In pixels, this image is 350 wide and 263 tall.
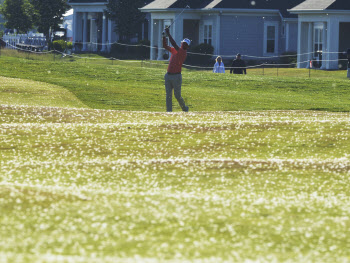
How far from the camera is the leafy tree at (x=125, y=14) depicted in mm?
61688

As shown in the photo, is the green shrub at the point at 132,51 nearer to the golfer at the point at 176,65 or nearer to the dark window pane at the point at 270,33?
the dark window pane at the point at 270,33

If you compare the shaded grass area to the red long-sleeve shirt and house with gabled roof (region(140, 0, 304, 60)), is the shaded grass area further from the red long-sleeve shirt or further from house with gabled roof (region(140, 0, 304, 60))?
house with gabled roof (region(140, 0, 304, 60))

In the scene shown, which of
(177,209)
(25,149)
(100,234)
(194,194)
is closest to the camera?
(100,234)

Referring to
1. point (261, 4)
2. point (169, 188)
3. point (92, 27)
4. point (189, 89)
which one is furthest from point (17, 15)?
point (169, 188)

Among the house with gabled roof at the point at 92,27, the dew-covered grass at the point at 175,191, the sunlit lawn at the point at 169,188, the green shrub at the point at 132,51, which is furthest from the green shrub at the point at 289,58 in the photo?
the dew-covered grass at the point at 175,191

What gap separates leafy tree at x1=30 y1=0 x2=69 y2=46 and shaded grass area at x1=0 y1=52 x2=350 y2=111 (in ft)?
99.1

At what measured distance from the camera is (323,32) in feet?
155

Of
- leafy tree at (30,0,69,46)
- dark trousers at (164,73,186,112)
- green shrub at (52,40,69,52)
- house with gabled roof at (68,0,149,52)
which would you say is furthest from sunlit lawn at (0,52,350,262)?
leafy tree at (30,0,69,46)

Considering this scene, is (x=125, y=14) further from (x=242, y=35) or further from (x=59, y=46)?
(x=242, y=35)

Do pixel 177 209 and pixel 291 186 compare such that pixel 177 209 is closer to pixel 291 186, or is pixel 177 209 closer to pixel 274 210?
pixel 274 210

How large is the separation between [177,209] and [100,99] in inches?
687

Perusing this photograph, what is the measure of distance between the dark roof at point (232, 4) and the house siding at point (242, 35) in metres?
0.78

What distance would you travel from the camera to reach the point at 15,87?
23812mm

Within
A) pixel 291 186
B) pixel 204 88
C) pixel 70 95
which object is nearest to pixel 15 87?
pixel 70 95
